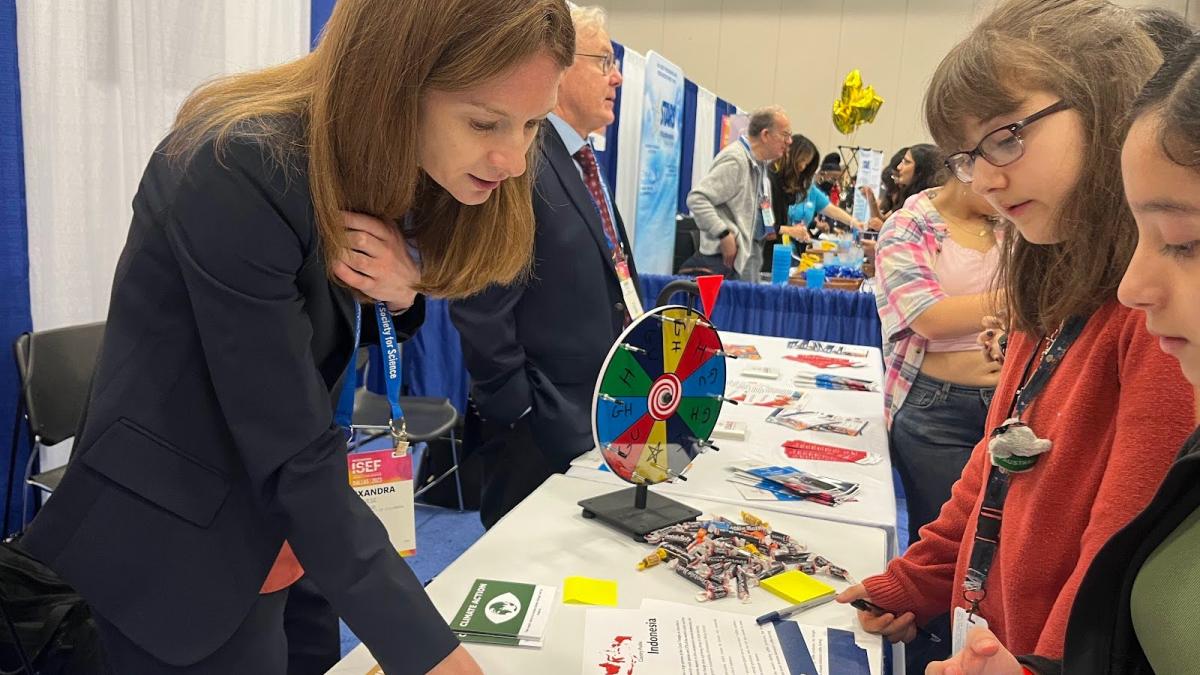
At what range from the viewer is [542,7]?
93 centimetres

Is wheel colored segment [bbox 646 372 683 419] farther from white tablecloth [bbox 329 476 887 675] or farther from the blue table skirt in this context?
the blue table skirt

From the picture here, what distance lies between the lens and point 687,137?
796 cm

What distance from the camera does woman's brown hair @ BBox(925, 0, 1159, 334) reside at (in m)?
0.97

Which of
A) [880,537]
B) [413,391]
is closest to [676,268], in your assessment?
[413,391]

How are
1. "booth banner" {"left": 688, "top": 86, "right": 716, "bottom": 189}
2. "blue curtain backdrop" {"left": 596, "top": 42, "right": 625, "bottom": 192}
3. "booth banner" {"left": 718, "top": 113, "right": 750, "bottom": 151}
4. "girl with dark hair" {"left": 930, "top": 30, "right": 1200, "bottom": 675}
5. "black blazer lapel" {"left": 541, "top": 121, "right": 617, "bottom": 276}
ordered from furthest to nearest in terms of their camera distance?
1. "booth banner" {"left": 718, "top": 113, "right": 750, "bottom": 151}
2. "booth banner" {"left": 688, "top": 86, "right": 716, "bottom": 189}
3. "blue curtain backdrop" {"left": 596, "top": 42, "right": 625, "bottom": 192}
4. "black blazer lapel" {"left": 541, "top": 121, "right": 617, "bottom": 276}
5. "girl with dark hair" {"left": 930, "top": 30, "right": 1200, "bottom": 675}

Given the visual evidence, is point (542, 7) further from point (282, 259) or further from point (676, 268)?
point (676, 268)

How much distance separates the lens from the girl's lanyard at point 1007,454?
1.00 metres

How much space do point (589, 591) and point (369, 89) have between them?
0.76m

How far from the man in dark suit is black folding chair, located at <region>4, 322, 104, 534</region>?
94cm

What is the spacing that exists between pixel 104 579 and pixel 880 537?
119 cm

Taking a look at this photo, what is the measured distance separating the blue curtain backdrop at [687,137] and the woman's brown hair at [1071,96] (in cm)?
642

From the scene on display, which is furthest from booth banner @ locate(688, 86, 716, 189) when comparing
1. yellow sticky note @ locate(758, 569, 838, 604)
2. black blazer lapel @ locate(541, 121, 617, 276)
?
yellow sticky note @ locate(758, 569, 838, 604)

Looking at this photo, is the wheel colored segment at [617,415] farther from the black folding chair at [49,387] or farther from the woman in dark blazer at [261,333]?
the black folding chair at [49,387]

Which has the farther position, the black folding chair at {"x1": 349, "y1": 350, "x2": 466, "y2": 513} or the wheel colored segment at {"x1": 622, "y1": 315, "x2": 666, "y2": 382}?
the black folding chair at {"x1": 349, "y1": 350, "x2": 466, "y2": 513}
